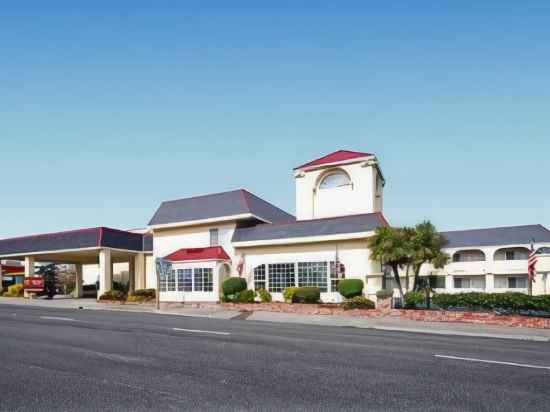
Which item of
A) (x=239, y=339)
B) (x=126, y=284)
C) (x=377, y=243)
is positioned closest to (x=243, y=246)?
(x=377, y=243)

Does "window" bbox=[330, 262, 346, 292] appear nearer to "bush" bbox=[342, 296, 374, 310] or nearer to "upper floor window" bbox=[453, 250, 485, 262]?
"bush" bbox=[342, 296, 374, 310]

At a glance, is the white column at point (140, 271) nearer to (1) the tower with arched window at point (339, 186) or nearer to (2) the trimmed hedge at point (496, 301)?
(1) the tower with arched window at point (339, 186)

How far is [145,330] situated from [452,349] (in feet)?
32.1

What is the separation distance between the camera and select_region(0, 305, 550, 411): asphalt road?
6.61 meters

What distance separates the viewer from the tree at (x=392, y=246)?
24.8 m

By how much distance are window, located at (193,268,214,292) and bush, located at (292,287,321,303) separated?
22.6 feet

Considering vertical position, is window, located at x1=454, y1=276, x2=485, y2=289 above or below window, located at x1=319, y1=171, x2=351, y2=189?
below

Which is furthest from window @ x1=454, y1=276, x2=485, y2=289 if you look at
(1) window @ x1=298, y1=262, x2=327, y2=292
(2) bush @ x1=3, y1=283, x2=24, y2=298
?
(2) bush @ x1=3, y1=283, x2=24, y2=298

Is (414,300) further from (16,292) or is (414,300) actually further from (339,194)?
(16,292)

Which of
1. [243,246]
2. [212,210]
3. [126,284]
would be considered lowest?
[126,284]

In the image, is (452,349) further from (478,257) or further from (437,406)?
(478,257)

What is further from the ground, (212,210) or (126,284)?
(212,210)

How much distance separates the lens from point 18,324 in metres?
17.0

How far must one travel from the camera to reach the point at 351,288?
2648cm
